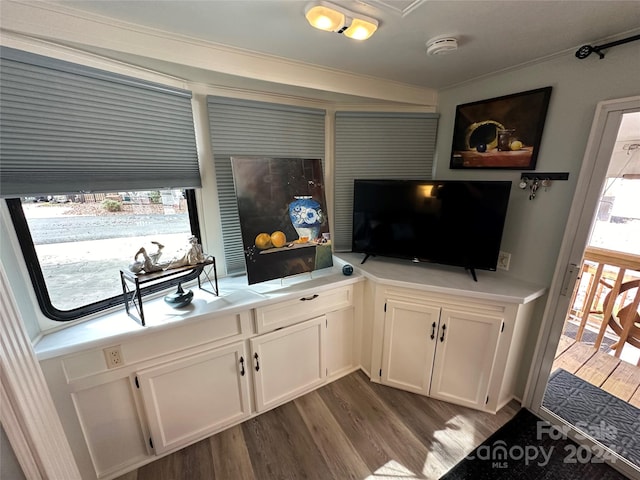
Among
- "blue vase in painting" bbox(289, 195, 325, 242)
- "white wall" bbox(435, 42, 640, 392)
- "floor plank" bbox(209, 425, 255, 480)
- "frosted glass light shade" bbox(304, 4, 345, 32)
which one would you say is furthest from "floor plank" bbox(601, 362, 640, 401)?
"frosted glass light shade" bbox(304, 4, 345, 32)

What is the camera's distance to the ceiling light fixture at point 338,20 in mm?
1060

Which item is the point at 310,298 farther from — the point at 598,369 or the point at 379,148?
the point at 598,369

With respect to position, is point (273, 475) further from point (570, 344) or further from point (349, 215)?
point (570, 344)

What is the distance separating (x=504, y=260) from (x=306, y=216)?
1.53 metres

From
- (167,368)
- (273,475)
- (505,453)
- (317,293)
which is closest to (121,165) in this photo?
(167,368)

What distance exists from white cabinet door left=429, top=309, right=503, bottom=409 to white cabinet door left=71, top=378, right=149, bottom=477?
1.95 m

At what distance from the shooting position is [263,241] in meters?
1.78

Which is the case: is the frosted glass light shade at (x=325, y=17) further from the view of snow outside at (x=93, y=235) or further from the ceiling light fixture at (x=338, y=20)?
the view of snow outside at (x=93, y=235)

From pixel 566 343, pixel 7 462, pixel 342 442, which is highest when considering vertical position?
pixel 7 462

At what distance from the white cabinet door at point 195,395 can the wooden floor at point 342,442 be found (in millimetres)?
110

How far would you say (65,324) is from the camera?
4.47ft

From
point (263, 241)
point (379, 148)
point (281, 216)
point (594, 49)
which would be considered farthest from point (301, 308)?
point (594, 49)

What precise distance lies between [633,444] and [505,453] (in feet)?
2.51

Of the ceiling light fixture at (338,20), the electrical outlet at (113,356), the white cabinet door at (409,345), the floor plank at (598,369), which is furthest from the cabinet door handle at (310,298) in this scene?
the floor plank at (598,369)
